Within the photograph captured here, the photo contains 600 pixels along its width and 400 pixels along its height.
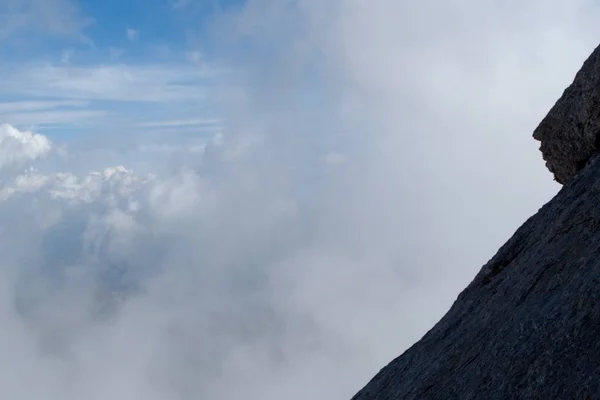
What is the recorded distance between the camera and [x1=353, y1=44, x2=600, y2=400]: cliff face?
13.7 m

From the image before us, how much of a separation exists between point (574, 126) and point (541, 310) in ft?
34.3

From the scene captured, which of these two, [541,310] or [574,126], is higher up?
[574,126]

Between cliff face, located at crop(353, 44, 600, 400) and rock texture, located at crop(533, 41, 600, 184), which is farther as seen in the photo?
rock texture, located at crop(533, 41, 600, 184)

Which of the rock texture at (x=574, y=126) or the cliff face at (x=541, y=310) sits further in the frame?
the rock texture at (x=574, y=126)

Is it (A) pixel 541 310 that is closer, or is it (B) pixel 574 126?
(A) pixel 541 310

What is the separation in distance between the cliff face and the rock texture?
4cm

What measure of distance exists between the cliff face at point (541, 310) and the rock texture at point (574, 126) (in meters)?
0.04

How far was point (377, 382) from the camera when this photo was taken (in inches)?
931

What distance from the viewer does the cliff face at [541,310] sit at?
13.7 meters

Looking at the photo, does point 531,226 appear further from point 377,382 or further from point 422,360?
point 377,382

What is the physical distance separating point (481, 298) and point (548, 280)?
4.13 metres

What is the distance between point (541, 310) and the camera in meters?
15.7

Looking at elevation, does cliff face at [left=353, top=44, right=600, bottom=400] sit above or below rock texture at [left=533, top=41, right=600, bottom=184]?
below

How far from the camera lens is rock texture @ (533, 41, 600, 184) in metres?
21.8
